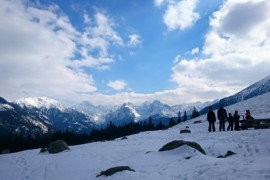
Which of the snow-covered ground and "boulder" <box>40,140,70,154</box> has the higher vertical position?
"boulder" <box>40,140,70,154</box>

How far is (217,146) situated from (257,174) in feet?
35.1

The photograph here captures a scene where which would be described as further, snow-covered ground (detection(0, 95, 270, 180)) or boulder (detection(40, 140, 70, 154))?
boulder (detection(40, 140, 70, 154))

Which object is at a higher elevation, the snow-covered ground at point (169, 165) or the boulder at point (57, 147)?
the boulder at point (57, 147)

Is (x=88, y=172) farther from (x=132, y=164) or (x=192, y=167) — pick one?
(x=192, y=167)

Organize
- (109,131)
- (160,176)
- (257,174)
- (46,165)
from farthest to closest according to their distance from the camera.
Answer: (109,131)
(46,165)
(160,176)
(257,174)

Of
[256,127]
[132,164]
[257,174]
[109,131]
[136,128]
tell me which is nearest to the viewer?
[257,174]

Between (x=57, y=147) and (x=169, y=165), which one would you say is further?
(x=57, y=147)

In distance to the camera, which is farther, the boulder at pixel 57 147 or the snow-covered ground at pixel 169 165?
the boulder at pixel 57 147

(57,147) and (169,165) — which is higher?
(57,147)

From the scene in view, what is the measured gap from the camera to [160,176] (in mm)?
17312

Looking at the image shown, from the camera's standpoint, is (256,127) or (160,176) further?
(256,127)

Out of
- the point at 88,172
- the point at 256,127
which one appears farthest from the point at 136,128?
the point at 88,172

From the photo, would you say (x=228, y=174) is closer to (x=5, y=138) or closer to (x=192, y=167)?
(x=192, y=167)

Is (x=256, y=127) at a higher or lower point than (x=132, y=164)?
higher
